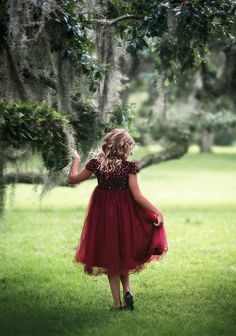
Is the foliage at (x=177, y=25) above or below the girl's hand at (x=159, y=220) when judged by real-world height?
above

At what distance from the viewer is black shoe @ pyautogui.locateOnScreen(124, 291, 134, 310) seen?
519 centimetres

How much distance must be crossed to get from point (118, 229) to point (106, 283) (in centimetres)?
132

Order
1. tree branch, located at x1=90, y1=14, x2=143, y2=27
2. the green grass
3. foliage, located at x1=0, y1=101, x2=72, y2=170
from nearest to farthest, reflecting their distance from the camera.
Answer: foliage, located at x1=0, y1=101, x2=72, y2=170, the green grass, tree branch, located at x1=90, y1=14, x2=143, y2=27

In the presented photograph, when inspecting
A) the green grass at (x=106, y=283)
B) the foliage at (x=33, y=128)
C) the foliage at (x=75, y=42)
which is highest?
the foliage at (x=75, y=42)

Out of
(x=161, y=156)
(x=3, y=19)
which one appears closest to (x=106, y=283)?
(x=3, y=19)

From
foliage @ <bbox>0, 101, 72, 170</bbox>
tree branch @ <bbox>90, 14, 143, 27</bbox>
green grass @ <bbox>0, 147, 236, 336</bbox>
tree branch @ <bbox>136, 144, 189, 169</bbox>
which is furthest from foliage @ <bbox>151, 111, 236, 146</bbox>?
foliage @ <bbox>0, 101, 72, 170</bbox>

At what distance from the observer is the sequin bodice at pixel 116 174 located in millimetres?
5141

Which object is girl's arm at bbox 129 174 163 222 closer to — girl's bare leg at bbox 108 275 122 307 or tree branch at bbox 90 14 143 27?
girl's bare leg at bbox 108 275 122 307

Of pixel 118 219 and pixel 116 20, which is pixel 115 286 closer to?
pixel 118 219

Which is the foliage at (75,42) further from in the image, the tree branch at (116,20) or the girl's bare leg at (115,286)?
the girl's bare leg at (115,286)

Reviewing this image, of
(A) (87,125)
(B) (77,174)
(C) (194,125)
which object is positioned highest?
(A) (87,125)

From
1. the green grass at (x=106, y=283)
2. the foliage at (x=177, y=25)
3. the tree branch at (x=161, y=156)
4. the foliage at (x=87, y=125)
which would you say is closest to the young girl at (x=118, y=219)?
the green grass at (x=106, y=283)

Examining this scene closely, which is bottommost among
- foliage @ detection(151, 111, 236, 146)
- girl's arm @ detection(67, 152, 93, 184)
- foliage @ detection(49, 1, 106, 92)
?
foliage @ detection(151, 111, 236, 146)

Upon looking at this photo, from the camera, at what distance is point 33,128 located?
4.58 m
